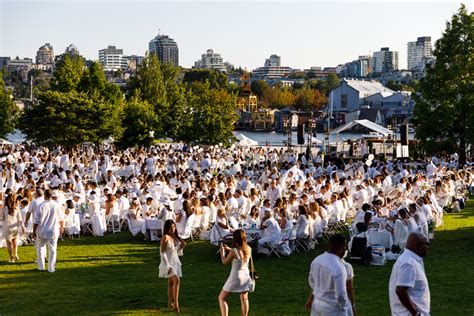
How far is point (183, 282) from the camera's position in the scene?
12602mm

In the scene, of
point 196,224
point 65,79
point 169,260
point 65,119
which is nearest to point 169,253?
point 169,260

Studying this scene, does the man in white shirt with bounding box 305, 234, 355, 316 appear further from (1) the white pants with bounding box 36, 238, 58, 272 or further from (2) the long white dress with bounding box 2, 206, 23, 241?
(2) the long white dress with bounding box 2, 206, 23, 241

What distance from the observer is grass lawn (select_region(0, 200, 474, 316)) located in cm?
1085

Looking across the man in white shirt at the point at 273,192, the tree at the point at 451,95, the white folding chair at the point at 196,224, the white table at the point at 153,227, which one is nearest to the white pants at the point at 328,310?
the white folding chair at the point at 196,224

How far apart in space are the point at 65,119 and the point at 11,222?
29.4 m

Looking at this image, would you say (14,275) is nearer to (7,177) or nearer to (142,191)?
(142,191)

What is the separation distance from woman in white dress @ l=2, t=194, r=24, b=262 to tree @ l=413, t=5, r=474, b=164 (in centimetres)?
2571

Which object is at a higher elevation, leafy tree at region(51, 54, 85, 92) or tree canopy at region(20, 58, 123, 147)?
leafy tree at region(51, 54, 85, 92)

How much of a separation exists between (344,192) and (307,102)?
153156 millimetres

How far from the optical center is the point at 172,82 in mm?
90562

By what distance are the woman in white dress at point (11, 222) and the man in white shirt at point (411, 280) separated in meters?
10.1

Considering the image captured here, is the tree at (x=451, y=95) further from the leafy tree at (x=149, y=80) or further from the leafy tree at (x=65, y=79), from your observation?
the leafy tree at (x=149, y=80)

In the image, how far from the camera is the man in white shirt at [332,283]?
671cm

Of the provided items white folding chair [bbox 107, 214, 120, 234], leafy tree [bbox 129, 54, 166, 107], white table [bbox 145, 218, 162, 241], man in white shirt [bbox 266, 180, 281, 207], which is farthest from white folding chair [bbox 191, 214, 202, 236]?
leafy tree [bbox 129, 54, 166, 107]
